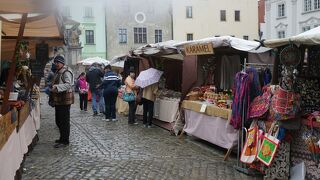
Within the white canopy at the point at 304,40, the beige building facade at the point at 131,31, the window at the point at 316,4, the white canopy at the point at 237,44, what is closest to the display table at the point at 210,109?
the white canopy at the point at 237,44

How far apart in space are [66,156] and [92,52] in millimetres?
41437

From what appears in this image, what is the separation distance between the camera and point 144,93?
1148cm

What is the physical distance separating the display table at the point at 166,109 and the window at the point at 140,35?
124 feet

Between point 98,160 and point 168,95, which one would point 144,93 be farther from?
point 98,160

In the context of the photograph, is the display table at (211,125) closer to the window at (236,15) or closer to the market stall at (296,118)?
the market stall at (296,118)

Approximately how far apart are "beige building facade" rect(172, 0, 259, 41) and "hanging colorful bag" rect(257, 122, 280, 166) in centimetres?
4459

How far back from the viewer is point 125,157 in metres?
7.86

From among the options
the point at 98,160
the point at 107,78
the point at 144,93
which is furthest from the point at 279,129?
the point at 107,78

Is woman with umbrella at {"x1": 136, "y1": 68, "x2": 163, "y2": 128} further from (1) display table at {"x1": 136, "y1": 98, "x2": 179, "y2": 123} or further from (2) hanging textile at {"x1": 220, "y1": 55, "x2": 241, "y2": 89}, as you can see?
(2) hanging textile at {"x1": 220, "y1": 55, "x2": 241, "y2": 89}

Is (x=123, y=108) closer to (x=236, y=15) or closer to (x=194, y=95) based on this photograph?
(x=194, y=95)

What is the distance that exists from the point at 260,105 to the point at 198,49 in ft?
9.46

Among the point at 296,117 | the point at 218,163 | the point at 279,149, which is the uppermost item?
the point at 296,117

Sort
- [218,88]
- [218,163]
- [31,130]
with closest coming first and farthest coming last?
[218,163]
[31,130]
[218,88]

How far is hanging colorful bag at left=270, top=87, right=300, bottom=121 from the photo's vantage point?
231 inches
